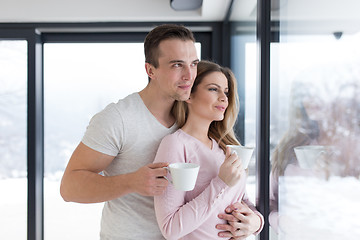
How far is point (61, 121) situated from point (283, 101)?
83.0 inches

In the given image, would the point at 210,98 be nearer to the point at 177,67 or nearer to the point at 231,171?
the point at 177,67

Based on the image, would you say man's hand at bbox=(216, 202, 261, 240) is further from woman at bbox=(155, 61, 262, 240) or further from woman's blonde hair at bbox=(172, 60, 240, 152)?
woman's blonde hair at bbox=(172, 60, 240, 152)

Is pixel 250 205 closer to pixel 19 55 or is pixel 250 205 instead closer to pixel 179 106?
pixel 179 106

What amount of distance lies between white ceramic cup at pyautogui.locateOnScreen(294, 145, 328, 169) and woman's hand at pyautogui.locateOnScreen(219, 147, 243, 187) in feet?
0.71

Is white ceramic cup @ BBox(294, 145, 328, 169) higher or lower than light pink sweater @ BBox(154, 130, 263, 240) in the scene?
higher

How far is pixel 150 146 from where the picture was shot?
3.88ft

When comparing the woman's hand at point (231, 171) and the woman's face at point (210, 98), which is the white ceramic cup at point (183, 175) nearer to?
the woman's hand at point (231, 171)

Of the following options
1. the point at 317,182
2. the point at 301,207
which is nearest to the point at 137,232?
the point at 301,207

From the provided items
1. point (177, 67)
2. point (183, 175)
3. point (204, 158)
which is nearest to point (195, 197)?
point (204, 158)

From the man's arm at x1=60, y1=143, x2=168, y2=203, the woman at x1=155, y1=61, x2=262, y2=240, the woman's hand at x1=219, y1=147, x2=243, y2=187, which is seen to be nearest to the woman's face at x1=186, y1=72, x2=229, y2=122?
the woman at x1=155, y1=61, x2=262, y2=240

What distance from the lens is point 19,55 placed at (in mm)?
2475

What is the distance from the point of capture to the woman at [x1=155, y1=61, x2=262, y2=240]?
3.16 ft

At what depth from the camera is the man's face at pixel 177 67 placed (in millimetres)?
1108

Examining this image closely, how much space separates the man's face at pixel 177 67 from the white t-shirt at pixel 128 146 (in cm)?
15
